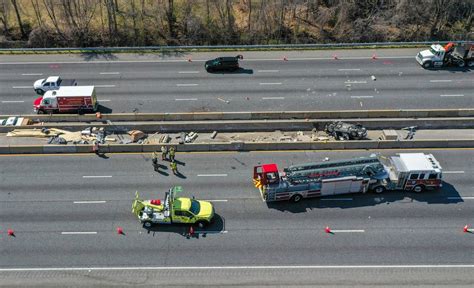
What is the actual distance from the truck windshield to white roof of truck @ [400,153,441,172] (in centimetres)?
1496

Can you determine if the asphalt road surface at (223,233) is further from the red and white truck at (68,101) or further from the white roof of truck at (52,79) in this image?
the white roof of truck at (52,79)

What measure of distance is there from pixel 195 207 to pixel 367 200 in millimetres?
12264

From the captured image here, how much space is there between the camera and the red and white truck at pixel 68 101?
4447cm

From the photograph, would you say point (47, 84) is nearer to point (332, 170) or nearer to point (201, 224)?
point (201, 224)

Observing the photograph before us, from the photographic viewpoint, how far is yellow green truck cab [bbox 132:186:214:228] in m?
31.8

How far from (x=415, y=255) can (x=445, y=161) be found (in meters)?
11.0

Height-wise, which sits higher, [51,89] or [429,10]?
[429,10]

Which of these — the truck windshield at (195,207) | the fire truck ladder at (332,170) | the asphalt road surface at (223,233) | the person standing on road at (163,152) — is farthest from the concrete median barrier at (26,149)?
the fire truck ladder at (332,170)

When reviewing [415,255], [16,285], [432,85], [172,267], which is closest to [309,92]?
[432,85]

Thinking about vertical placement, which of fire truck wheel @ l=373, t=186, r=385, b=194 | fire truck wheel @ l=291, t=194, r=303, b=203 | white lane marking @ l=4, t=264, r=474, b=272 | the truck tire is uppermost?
fire truck wheel @ l=373, t=186, r=385, b=194

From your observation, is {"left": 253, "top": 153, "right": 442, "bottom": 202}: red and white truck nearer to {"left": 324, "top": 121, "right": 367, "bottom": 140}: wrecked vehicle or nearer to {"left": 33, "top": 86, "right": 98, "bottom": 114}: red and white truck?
{"left": 324, "top": 121, "right": 367, "bottom": 140}: wrecked vehicle

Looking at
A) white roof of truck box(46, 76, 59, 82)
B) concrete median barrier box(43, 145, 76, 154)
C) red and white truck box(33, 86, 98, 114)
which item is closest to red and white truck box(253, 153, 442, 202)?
concrete median barrier box(43, 145, 76, 154)

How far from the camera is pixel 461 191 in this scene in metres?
35.2

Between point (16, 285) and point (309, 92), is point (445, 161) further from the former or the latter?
point (16, 285)
